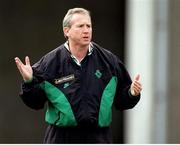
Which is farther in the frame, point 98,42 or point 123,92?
point 98,42

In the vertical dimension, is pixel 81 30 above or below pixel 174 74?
above

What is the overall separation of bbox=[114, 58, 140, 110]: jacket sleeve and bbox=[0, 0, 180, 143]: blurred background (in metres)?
2.53

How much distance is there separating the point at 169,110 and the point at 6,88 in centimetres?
258

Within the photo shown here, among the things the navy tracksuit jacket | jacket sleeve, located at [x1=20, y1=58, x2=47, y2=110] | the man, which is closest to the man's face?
the man

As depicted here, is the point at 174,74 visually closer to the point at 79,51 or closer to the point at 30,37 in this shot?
the point at 79,51

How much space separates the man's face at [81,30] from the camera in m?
4.88

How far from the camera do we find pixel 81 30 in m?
4.89

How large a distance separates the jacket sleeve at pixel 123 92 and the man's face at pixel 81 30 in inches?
9.4

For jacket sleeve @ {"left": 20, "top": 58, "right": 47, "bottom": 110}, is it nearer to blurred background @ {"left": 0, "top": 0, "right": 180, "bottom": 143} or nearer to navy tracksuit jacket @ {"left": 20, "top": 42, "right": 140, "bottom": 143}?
navy tracksuit jacket @ {"left": 20, "top": 42, "right": 140, "bottom": 143}

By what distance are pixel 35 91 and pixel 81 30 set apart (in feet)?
1.27

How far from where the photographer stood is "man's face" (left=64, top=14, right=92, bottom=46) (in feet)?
16.0

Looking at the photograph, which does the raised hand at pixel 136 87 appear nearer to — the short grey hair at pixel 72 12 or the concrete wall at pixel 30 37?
the short grey hair at pixel 72 12

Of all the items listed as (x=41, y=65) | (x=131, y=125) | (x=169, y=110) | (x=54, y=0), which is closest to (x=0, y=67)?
(x=54, y=0)

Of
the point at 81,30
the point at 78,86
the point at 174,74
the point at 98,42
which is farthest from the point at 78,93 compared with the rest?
the point at 98,42
